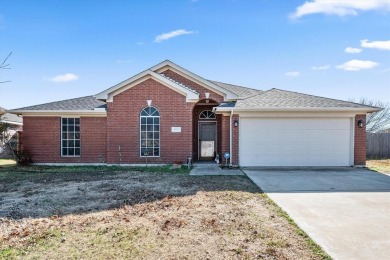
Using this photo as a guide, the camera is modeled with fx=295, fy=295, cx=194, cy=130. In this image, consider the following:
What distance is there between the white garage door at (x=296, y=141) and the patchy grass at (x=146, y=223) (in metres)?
4.19

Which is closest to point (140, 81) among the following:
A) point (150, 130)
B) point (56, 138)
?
point (150, 130)

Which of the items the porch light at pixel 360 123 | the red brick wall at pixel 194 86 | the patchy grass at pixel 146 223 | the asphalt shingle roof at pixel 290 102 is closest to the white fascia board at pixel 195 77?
the red brick wall at pixel 194 86

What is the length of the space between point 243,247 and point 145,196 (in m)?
4.05

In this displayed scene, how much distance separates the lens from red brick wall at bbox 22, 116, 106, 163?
15336 mm

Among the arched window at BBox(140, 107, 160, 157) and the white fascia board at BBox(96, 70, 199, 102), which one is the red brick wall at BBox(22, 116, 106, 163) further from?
the arched window at BBox(140, 107, 160, 157)

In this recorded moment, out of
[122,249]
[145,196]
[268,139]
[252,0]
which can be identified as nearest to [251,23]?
Result: [252,0]

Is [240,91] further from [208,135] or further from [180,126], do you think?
[180,126]

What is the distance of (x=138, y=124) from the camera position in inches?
580

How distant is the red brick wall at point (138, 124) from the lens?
1462 centimetres

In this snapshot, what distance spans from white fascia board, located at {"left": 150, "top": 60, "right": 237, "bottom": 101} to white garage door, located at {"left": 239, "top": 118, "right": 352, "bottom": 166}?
6.61 ft

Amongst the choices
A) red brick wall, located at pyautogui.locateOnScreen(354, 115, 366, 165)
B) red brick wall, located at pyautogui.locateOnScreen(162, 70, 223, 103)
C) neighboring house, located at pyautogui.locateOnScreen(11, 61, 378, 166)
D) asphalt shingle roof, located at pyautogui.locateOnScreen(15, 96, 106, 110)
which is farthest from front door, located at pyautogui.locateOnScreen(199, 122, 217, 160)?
red brick wall, located at pyautogui.locateOnScreen(354, 115, 366, 165)

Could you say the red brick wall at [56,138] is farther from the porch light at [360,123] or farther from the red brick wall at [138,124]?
the porch light at [360,123]

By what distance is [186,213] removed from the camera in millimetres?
6430

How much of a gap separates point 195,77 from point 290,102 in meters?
5.06
